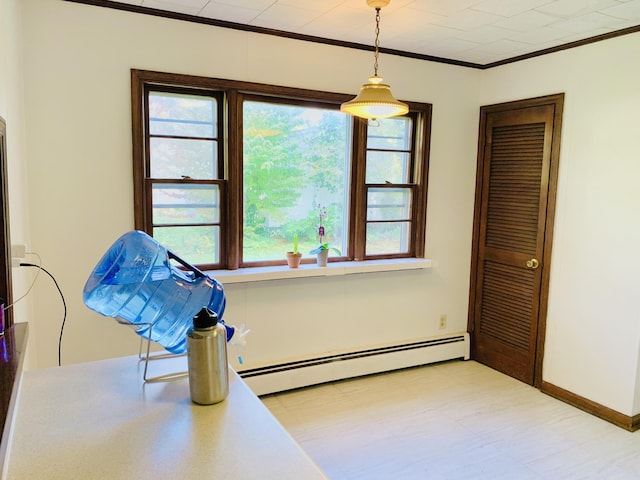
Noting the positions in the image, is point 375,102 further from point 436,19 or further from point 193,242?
point 193,242

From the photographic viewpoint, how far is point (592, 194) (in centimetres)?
→ 318

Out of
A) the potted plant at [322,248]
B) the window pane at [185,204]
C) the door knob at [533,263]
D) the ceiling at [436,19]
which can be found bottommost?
the door knob at [533,263]

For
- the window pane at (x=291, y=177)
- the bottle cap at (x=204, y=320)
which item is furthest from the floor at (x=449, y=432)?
the bottle cap at (x=204, y=320)

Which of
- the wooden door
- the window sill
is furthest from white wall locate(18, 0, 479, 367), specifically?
the wooden door

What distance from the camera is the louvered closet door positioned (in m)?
3.55

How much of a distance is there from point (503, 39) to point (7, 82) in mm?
2957

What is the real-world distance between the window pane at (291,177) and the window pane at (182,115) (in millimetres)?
244

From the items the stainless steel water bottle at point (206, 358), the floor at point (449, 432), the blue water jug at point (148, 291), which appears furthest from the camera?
the floor at point (449, 432)

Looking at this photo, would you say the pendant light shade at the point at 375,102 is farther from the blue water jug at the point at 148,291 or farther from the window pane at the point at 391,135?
the blue water jug at the point at 148,291

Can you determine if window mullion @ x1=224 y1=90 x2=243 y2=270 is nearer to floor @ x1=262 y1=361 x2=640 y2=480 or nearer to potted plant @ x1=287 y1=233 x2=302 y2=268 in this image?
potted plant @ x1=287 y1=233 x2=302 y2=268

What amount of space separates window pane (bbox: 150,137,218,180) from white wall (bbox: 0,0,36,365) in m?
0.72

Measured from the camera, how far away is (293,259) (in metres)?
3.30

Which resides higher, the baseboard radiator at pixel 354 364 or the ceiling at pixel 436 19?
the ceiling at pixel 436 19

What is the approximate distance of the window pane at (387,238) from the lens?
3734mm
